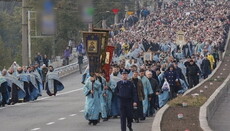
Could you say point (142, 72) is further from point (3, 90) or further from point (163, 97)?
point (3, 90)

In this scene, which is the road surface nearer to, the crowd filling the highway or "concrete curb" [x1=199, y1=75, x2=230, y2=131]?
"concrete curb" [x1=199, y1=75, x2=230, y2=131]

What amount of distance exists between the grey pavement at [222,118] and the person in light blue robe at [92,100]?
313 cm

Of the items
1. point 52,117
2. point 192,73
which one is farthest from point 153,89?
point 192,73

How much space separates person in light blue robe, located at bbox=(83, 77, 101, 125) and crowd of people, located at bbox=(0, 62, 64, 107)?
7.98 metres

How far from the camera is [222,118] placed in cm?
2709

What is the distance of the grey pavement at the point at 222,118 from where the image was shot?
24.3m

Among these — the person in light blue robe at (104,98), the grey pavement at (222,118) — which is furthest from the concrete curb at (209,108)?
the person in light blue robe at (104,98)

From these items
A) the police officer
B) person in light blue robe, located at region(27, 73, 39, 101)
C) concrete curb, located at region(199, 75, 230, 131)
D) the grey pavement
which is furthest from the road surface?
person in light blue robe, located at region(27, 73, 39, 101)

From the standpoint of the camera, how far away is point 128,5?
95875 mm

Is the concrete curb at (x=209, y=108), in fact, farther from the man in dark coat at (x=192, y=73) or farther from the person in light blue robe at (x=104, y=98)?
the person in light blue robe at (x=104, y=98)

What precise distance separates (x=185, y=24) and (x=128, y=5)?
17.9m

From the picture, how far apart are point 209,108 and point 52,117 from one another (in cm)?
469

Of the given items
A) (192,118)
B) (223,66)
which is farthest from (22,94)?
(223,66)

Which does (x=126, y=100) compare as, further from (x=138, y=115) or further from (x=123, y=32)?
(x=123, y=32)
